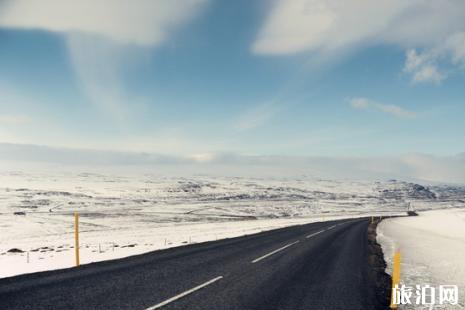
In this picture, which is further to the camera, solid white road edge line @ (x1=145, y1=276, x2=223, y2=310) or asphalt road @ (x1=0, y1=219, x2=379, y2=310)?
asphalt road @ (x1=0, y1=219, x2=379, y2=310)

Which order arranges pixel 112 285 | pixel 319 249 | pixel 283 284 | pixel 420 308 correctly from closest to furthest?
1. pixel 420 308
2. pixel 112 285
3. pixel 283 284
4. pixel 319 249

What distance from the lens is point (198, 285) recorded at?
9.62 meters

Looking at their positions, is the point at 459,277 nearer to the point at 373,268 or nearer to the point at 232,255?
the point at 373,268

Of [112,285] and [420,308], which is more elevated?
[112,285]

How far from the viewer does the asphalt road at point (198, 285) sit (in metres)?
7.96

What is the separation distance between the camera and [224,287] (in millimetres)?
9531

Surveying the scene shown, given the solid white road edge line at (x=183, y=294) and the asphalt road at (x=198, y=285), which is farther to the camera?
the asphalt road at (x=198, y=285)

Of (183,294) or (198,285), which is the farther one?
(198,285)

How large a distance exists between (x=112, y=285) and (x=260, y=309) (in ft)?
13.7

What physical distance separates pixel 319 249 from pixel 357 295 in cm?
932

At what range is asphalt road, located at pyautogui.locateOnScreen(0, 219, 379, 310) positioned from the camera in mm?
7961

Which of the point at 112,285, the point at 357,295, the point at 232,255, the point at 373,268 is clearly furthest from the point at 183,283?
the point at 373,268

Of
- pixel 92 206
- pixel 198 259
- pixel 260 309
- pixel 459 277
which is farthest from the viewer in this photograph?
pixel 92 206

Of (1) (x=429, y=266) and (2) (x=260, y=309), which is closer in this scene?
(2) (x=260, y=309)
